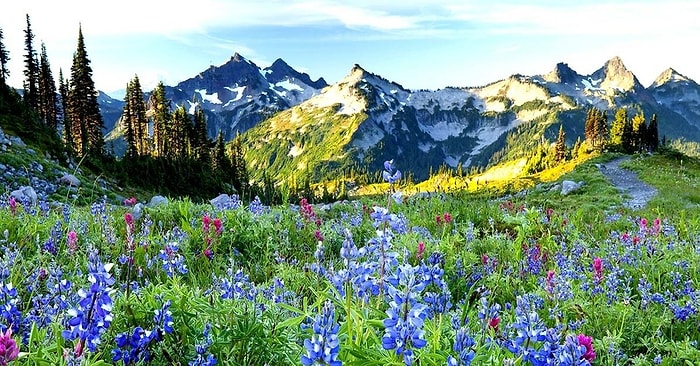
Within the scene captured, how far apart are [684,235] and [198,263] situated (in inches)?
361

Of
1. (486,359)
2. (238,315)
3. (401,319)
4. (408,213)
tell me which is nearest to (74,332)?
(238,315)

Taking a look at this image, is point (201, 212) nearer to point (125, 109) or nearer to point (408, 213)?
point (408, 213)

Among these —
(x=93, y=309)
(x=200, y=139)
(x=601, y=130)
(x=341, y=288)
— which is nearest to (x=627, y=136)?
(x=601, y=130)

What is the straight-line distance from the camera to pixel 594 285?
5145 millimetres

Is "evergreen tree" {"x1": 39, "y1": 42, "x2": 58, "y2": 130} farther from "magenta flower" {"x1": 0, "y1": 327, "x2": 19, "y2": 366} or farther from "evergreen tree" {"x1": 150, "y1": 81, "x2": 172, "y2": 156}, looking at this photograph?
"magenta flower" {"x1": 0, "y1": 327, "x2": 19, "y2": 366}

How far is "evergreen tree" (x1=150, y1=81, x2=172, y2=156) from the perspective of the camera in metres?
70.7

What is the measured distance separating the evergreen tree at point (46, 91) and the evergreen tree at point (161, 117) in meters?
13.1

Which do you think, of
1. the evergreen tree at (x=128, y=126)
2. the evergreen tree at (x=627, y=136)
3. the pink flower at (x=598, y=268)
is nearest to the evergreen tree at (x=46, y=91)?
the evergreen tree at (x=128, y=126)

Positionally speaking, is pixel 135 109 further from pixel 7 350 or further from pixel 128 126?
pixel 7 350

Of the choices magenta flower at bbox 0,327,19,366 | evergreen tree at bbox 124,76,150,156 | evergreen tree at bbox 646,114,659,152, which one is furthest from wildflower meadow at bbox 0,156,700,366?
evergreen tree at bbox 646,114,659,152

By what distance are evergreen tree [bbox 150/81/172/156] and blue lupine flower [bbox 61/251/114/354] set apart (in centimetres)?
7150

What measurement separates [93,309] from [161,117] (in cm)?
7699

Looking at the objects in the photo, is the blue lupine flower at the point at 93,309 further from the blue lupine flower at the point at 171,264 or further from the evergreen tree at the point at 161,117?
the evergreen tree at the point at 161,117

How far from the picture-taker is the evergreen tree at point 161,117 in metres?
70.7
